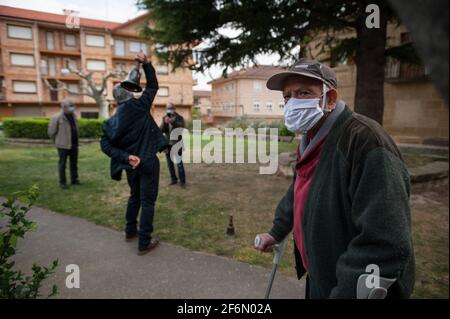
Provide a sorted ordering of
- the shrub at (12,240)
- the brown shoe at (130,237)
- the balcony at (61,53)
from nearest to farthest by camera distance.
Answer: the shrub at (12,240)
the brown shoe at (130,237)
the balcony at (61,53)

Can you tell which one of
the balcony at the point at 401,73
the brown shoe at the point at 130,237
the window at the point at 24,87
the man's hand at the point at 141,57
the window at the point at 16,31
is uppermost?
the window at the point at 24,87

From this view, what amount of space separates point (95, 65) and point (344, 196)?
1583 inches

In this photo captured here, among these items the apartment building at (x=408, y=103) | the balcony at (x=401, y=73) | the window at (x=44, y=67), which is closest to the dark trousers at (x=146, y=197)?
the apartment building at (x=408, y=103)

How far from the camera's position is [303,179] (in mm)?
1734

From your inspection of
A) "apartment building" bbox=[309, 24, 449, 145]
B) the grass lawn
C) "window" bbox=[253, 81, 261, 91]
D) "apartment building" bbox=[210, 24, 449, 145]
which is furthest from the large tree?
"window" bbox=[253, 81, 261, 91]

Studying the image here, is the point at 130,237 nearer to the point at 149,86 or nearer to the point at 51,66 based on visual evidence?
the point at 149,86

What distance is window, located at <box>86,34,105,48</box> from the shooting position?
34.8 meters

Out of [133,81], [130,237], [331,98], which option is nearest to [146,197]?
[130,237]

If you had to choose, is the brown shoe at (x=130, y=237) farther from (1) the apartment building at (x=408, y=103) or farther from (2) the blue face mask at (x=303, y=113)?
(1) the apartment building at (x=408, y=103)

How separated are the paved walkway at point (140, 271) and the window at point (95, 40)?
36.7 m

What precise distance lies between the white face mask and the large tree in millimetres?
5201

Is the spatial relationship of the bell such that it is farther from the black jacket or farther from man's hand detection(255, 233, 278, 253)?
man's hand detection(255, 233, 278, 253)

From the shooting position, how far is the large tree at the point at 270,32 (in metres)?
6.35
